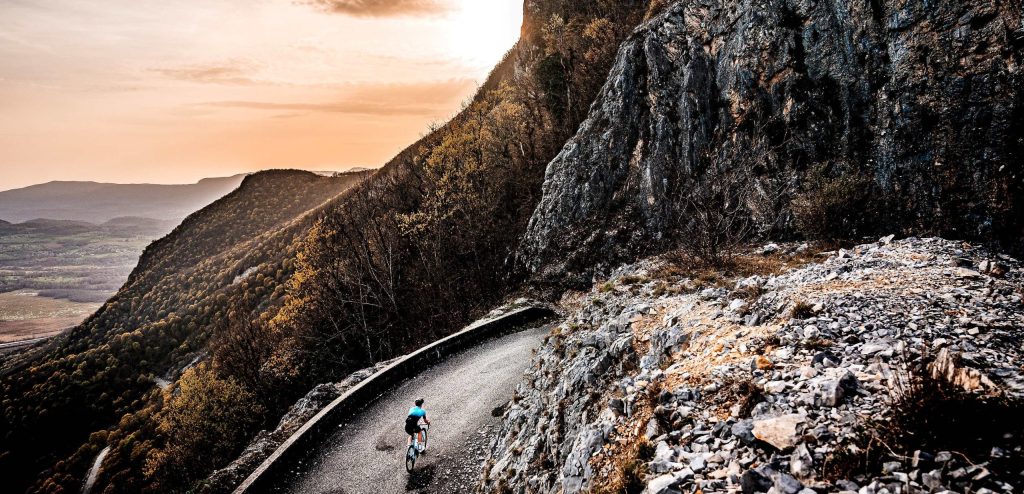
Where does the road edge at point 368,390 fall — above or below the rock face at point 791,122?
below

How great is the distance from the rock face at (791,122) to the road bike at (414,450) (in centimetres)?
1441

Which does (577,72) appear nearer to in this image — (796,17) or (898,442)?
(796,17)

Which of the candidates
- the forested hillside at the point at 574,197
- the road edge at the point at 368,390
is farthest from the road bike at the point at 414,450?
the forested hillside at the point at 574,197

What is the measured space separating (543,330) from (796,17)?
18765mm

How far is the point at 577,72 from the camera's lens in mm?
34062

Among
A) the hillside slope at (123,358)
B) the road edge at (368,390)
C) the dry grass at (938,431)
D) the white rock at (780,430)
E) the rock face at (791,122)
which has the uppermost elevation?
the rock face at (791,122)

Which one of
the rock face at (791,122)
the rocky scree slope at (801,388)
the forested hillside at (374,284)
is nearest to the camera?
the rocky scree slope at (801,388)

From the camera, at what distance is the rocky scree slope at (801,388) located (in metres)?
3.85

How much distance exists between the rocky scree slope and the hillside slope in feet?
153

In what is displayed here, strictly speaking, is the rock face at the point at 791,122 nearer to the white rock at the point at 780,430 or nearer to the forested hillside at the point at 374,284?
the forested hillside at the point at 374,284

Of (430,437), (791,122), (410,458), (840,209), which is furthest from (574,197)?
(410,458)

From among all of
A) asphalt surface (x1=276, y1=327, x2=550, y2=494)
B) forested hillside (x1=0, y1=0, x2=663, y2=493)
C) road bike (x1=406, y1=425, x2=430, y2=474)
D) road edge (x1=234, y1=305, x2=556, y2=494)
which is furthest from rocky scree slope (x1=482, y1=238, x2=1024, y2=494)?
forested hillside (x1=0, y1=0, x2=663, y2=493)

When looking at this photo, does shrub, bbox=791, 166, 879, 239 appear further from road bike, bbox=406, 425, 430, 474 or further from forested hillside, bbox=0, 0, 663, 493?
forested hillside, bbox=0, 0, 663, 493

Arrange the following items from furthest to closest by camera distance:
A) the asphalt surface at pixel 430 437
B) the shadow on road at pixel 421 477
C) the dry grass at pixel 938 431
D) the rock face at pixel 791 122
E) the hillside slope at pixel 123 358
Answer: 1. the hillside slope at pixel 123 358
2. the rock face at pixel 791 122
3. the asphalt surface at pixel 430 437
4. the shadow on road at pixel 421 477
5. the dry grass at pixel 938 431
